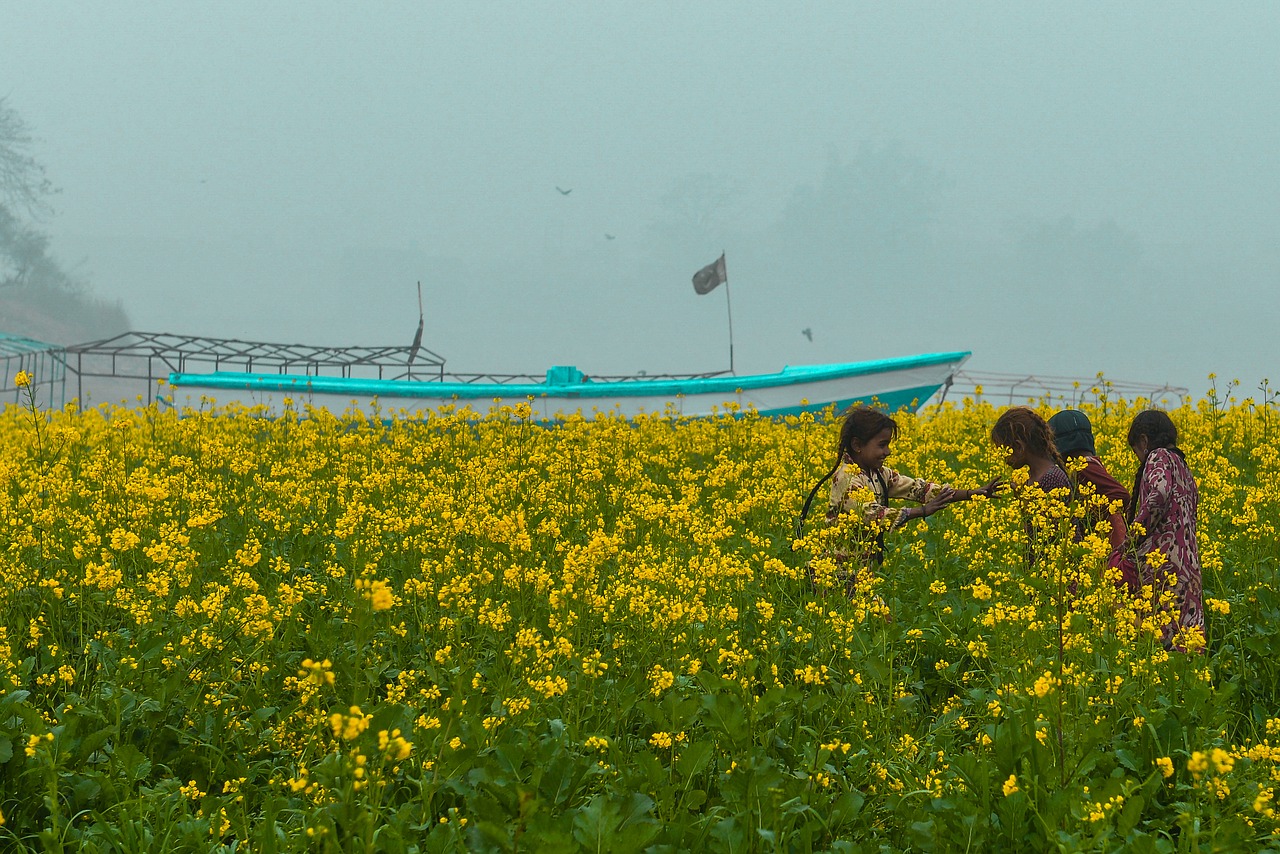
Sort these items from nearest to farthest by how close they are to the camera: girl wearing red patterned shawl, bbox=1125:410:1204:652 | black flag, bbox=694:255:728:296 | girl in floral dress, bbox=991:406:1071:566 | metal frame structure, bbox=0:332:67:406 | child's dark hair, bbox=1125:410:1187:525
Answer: girl wearing red patterned shawl, bbox=1125:410:1204:652 → child's dark hair, bbox=1125:410:1187:525 → girl in floral dress, bbox=991:406:1071:566 → metal frame structure, bbox=0:332:67:406 → black flag, bbox=694:255:728:296

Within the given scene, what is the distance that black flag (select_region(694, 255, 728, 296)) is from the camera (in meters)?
23.4

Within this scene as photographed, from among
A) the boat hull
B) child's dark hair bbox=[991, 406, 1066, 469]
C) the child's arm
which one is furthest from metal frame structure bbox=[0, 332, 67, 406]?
child's dark hair bbox=[991, 406, 1066, 469]

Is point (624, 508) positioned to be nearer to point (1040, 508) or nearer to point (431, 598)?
point (431, 598)

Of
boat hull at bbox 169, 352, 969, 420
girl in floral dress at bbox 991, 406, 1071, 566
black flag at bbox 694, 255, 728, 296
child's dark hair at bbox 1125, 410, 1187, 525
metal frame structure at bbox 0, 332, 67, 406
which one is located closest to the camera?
child's dark hair at bbox 1125, 410, 1187, 525

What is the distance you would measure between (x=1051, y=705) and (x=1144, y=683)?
95 cm

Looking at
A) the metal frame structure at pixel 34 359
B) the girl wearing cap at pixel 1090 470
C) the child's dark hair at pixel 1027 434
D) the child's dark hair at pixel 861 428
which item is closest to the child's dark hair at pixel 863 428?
the child's dark hair at pixel 861 428

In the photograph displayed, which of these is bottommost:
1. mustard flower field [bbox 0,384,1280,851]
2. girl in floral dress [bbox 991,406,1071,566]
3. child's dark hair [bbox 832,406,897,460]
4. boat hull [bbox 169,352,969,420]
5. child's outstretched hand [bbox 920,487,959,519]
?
mustard flower field [bbox 0,384,1280,851]

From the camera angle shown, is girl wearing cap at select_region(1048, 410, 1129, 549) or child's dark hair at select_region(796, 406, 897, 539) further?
child's dark hair at select_region(796, 406, 897, 539)

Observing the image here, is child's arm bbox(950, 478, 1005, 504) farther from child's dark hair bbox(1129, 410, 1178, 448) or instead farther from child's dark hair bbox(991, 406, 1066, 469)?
child's dark hair bbox(1129, 410, 1178, 448)

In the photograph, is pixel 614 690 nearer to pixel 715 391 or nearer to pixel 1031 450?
pixel 1031 450

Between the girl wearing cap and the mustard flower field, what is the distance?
0.44 meters

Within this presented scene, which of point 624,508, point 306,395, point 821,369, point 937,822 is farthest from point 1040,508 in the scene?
point 306,395

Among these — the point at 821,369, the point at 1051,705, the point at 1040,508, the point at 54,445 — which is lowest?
the point at 1051,705

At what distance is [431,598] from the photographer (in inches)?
220
